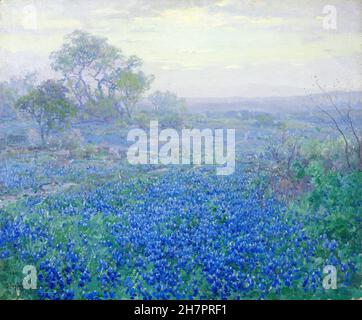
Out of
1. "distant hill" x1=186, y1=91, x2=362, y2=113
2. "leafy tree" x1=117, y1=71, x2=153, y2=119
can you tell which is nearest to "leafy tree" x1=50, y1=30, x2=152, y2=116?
"leafy tree" x1=117, y1=71, x2=153, y2=119

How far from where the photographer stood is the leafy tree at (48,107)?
4125mm

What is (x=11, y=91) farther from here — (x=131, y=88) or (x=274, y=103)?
(x=274, y=103)

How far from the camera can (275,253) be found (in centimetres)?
387

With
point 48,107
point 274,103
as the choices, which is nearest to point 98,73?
point 48,107

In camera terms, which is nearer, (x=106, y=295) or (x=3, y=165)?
(x=106, y=295)

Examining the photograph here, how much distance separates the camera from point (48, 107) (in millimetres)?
4160

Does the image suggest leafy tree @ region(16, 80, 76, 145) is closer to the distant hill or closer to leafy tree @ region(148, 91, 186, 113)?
leafy tree @ region(148, 91, 186, 113)

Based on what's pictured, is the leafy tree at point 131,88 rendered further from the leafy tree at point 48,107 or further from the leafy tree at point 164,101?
the leafy tree at point 48,107

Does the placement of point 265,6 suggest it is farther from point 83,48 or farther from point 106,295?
point 106,295

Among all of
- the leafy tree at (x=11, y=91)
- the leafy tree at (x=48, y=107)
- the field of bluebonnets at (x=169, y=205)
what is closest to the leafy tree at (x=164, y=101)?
the field of bluebonnets at (x=169, y=205)

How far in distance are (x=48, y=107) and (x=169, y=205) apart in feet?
4.27

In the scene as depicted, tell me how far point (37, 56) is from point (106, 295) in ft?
6.46
